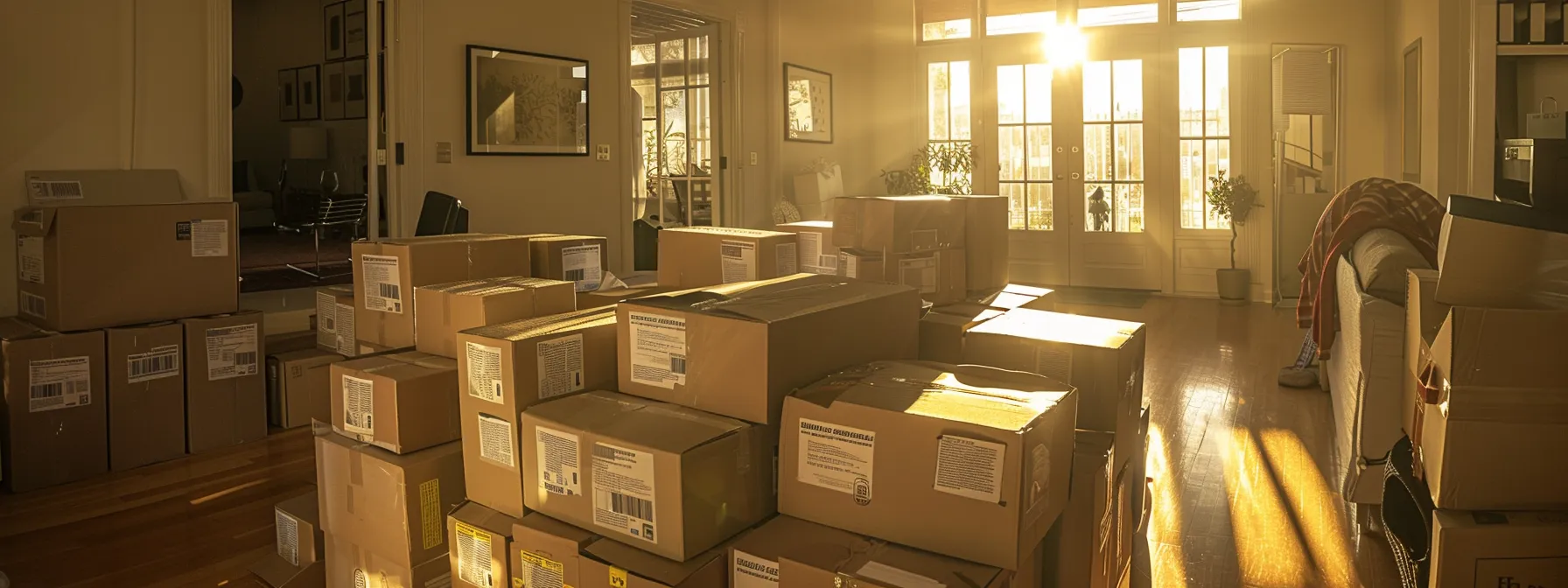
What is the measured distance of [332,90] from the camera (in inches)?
396

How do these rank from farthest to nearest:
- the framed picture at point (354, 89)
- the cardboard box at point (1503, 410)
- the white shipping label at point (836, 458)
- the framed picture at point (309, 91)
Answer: the framed picture at point (309, 91) → the framed picture at point (354, 89) → the cardboard box at point (1503, 410) → the white shipping label at point (836, 458)

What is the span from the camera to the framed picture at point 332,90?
9.87 metres

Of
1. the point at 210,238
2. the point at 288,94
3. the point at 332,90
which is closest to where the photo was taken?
the point at 210,238

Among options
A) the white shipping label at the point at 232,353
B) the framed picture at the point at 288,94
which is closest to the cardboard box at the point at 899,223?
the white shipping label at the point at 232,353

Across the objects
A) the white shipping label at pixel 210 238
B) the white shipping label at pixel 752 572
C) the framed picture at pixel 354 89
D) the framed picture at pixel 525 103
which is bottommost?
the white shipping label at pixel 752 572

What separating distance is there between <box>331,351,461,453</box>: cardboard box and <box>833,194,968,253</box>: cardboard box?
52.9 inches

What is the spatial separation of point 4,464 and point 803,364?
3362mm

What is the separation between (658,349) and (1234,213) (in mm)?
7157

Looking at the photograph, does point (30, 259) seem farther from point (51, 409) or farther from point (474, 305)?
point (474, 305)

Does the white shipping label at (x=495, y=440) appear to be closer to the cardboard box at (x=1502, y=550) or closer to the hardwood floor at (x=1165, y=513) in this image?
the hardwood floor at (x=1165, y=513)

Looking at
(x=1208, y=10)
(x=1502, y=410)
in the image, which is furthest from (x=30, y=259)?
(x=1208, y=10)

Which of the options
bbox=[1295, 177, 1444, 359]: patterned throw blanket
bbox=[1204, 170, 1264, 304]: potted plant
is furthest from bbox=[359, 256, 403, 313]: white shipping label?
bbox=[1204, 170, 1264, 304]: potted plant

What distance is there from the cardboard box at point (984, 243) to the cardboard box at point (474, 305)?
138cm

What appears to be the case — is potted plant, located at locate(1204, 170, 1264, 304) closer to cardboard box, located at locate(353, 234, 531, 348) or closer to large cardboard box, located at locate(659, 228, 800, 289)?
large cardboard box, located at locate(659, 228, 800, 289)
